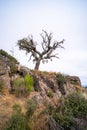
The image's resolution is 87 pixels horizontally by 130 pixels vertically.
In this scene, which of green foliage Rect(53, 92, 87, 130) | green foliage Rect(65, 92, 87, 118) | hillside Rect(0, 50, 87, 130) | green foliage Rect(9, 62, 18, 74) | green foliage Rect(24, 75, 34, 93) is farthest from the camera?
green foliage Rect(9, 62, 18, 74)

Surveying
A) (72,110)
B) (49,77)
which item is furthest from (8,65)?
(72,110)

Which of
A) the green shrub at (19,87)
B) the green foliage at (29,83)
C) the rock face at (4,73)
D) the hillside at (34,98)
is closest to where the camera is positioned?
the hillside at (34,98)

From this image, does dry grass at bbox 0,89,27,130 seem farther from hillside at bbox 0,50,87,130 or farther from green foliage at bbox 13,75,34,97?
green foliage at bbox 13,75,34,97

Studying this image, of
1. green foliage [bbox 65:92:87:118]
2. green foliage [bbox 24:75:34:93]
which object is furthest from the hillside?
green foliage [bbox 65:92:87:118]

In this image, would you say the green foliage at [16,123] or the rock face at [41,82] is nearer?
the green foliage at [16,123]

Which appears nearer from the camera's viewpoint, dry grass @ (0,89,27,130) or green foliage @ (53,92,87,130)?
dry grass @ (0,89,27,130)

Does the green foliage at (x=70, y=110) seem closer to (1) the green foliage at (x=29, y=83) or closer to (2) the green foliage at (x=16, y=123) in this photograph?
(2) the green foliage at (x=16, y=123)

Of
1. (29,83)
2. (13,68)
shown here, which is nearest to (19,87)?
(29,83)

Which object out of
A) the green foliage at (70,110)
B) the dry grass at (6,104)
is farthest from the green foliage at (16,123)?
the green foliage at (70,110)

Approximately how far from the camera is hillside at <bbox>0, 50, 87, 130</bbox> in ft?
34.9

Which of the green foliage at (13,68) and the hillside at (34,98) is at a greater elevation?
the green foliage at (13,68)

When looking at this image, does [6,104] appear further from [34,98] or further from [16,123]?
[16,123]

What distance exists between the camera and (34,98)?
46.3 ft

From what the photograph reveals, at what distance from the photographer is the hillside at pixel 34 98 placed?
10.6 meters
